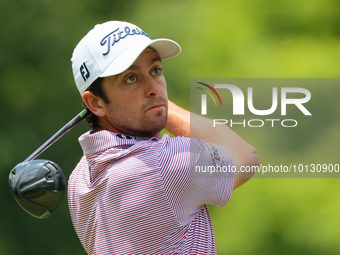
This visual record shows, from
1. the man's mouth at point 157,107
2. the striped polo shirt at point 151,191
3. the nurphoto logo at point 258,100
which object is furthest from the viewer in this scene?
the nurphoto logo at point 258,100

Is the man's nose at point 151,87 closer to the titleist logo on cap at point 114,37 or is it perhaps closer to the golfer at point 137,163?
the golfer at point 137,163

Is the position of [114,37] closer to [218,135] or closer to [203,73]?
→ [218,135]

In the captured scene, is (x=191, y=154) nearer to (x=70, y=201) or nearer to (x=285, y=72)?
(x=70, y=201)

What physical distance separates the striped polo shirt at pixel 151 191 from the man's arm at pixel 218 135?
4 centimetres

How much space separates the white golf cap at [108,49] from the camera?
3.83 ft

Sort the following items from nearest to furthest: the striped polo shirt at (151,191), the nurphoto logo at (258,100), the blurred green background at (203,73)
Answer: the striped polo shirt at (151,191) < the nurphoto logo at (258,100) < the blurred green background at (203,73)

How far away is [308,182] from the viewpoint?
269 cm

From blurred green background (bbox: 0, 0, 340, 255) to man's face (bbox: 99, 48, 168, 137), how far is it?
1.45m

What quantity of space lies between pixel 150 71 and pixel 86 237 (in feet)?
1.68

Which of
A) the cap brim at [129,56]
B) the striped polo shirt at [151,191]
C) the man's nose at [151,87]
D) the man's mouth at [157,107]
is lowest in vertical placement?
the striped polo shirt at [151,191]

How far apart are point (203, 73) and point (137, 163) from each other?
5.91 ft

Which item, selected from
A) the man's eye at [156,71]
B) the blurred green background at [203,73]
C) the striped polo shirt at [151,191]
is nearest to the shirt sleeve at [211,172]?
the striped polo shirt at [151,191]

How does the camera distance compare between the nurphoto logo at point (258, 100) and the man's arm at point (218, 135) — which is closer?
the man's arm at point (218, 135)

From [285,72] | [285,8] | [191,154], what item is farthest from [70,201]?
[285,8]
